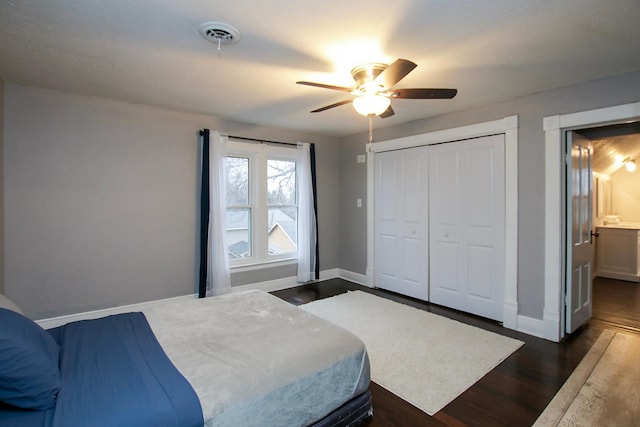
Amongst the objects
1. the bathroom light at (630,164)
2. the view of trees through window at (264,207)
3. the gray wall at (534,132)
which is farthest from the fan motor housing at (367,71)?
the bathroom light at (630,164)

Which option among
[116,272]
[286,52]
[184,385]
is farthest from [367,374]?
[116,272]

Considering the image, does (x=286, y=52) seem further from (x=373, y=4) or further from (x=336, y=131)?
(x=336, y=131)

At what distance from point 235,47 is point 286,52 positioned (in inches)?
14.0

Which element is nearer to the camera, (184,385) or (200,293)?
(184,385)

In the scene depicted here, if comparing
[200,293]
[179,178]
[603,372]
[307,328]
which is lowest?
[603,372]

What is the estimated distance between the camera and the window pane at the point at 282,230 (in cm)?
489

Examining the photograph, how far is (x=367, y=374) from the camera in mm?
1928

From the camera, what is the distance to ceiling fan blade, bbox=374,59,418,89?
1.97 meters

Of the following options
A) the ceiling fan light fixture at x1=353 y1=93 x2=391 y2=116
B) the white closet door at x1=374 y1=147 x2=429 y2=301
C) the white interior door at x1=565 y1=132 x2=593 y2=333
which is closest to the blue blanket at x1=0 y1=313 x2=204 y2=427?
the ceiling fan light fixture at x1=353 y1=93 x2=391 y2=116

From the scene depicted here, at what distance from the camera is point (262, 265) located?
468cm

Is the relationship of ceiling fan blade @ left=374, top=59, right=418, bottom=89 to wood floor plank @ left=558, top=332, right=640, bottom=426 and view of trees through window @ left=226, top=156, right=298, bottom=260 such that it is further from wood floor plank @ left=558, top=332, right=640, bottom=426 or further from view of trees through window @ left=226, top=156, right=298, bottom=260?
view of trees through window @ left=226, top=156, right=298, bottom=260

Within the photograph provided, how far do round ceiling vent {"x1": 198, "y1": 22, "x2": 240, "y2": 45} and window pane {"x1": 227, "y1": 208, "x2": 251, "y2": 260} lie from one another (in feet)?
8.69

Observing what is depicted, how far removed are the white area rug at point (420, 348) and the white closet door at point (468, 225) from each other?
18.2 inches

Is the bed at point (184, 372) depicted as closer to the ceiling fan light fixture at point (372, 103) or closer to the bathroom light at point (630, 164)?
the ceiling fan light fixture at point (372, 103)
